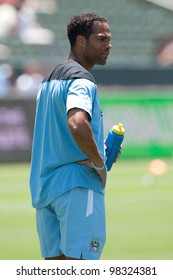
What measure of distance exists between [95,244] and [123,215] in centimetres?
698

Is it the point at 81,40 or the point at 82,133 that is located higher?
the point at 81,40

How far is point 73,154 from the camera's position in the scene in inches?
216

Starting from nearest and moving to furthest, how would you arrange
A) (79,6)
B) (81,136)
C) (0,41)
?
(81,136) < (0,41) < (79,6)

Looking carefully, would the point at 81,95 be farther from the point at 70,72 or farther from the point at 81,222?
the point at 81,222

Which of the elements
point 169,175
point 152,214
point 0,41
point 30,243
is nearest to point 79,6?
point 0,41

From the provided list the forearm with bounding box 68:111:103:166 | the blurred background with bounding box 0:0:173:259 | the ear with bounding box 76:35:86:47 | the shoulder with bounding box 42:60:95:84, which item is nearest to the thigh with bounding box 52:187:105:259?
the forearm with bounding box 68:111:103:166

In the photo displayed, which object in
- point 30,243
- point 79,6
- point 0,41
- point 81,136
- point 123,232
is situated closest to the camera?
point 81,136

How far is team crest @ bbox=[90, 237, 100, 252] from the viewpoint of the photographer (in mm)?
5453

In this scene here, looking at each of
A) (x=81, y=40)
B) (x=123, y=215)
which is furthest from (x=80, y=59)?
(x=123, y=215)

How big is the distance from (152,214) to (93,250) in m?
7.09

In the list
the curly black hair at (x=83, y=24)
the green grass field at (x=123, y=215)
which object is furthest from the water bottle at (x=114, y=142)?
the green grass field at (x=123, y=215)

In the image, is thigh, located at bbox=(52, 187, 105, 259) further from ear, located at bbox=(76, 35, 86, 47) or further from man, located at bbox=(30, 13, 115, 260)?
ear, located at bbox=(76, 35, 86, 47)
